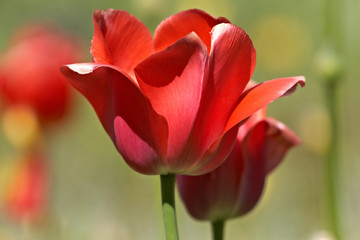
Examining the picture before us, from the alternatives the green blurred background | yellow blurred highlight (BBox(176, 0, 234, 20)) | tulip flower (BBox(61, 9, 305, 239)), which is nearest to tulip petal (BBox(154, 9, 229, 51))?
tulip flower (BBox(61, 9, 305, 239))

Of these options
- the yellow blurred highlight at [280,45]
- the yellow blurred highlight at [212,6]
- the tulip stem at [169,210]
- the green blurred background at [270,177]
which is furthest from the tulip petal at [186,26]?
the yellow blurred highlight at [212,6]

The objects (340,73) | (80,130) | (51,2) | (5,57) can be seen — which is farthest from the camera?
(51,2)

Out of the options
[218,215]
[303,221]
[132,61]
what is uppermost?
[132,61]

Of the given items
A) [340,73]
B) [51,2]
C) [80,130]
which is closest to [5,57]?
[340,73]

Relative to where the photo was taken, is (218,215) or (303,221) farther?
(303,221)

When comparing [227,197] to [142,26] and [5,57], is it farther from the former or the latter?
[5,57]

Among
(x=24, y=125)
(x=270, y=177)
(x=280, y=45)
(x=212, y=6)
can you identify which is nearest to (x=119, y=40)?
(x=24, y=125)
